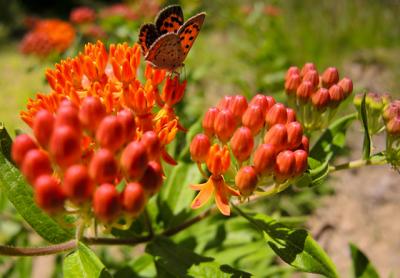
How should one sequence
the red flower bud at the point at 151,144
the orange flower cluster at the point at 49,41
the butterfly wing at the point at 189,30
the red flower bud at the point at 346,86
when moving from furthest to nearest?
the orange flower cluster at the point at 49,41 < the red flower bud at the point at 346,86 < the butterfly wing at the point at 189,30 < the red flower bud at the point at 151,144

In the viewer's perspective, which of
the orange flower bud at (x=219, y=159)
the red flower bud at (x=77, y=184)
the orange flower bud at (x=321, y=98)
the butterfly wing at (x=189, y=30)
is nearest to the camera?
the red flower bud at (x=77, y=184)

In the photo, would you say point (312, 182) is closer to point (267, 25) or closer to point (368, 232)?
point (368, 232)

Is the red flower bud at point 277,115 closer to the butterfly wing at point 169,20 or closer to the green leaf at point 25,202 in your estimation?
the butterfly wing at point 169,20

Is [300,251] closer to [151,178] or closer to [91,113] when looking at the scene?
[151,178]

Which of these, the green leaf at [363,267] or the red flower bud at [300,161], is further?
the green leaf at [363,267]

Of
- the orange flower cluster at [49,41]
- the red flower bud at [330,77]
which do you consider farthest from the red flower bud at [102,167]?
the orange flower cluster at [49,41]

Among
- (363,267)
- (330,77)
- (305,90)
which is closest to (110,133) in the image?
(305,90)

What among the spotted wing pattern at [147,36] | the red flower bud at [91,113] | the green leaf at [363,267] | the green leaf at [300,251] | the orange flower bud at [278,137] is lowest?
the green leaf at [363,267]
